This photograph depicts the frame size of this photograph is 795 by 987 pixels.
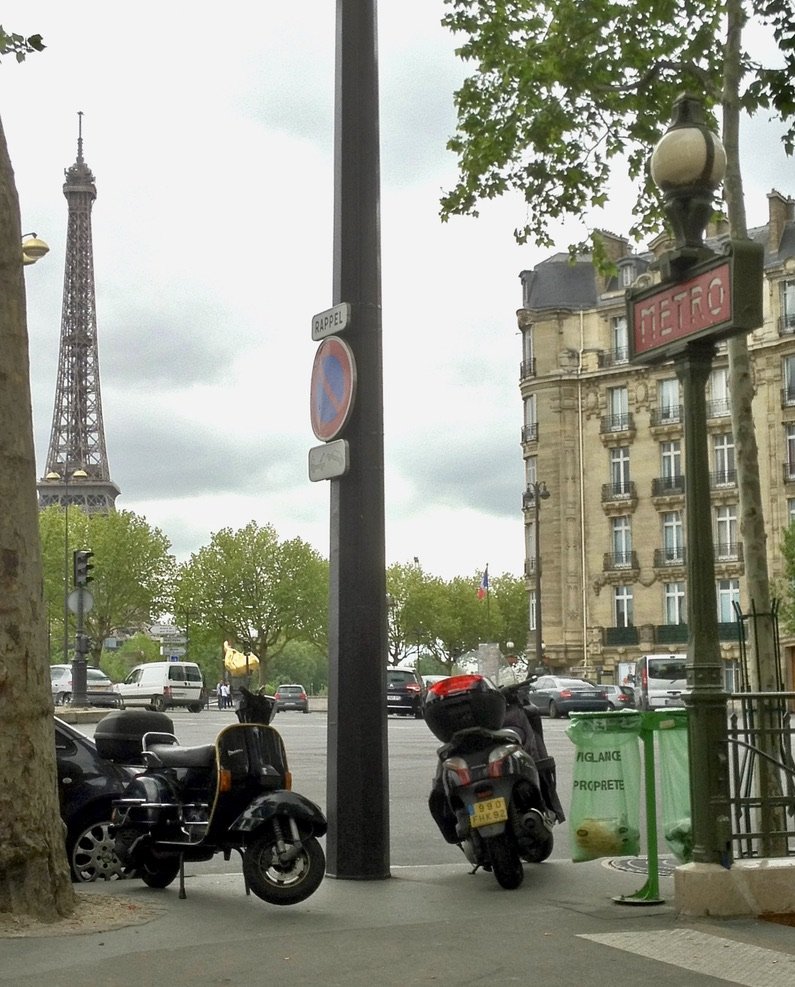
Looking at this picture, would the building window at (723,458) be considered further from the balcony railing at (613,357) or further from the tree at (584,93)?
the tree at (584,93)

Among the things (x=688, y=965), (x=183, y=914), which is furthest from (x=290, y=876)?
(x=688, y=965)

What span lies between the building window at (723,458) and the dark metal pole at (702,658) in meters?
63.9

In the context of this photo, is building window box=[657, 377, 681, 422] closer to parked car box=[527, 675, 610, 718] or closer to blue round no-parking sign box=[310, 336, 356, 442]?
parked car box=[527, 675, 610, 718]

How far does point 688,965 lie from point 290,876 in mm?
2516

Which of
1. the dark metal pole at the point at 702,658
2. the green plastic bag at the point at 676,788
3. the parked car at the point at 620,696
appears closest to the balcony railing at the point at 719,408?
the parked car at the point at 620,696

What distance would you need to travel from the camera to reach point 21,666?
7793 mm

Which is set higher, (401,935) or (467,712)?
(467,712)

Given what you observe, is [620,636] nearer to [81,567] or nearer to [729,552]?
[729,552]

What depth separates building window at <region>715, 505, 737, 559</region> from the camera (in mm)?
69938

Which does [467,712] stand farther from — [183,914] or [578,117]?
[578,117]

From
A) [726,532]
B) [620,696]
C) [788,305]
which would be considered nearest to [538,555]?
[726,532]

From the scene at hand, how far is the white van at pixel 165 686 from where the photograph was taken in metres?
54.1

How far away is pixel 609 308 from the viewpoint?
246 ft

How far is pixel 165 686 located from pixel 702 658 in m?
47.6
